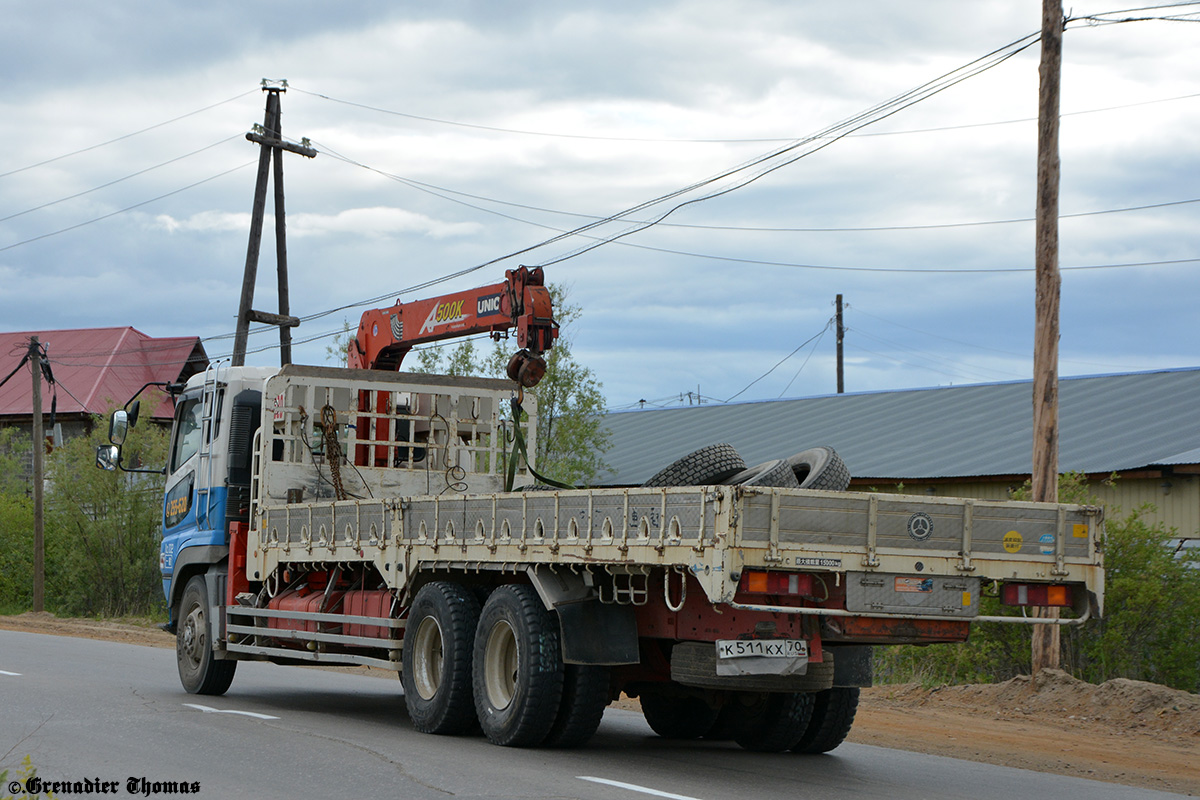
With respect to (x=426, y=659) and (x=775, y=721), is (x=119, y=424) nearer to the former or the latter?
(x=426, y=659)

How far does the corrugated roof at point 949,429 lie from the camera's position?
2328cm

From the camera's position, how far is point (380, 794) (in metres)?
7.85

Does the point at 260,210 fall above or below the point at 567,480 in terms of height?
above

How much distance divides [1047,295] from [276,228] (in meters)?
17.5

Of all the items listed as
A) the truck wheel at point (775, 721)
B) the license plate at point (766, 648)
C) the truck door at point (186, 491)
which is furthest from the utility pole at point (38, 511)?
the license plate at point (766, 648)

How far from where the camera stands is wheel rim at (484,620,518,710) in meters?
10.0

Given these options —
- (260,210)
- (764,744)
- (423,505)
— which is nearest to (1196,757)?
(764,744)

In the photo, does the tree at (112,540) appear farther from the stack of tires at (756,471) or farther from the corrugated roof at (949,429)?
the stack of tires at (756,471)

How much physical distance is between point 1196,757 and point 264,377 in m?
9.31

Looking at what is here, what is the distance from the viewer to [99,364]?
2114 inches

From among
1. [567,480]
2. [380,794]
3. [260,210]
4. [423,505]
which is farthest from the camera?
[567,480]

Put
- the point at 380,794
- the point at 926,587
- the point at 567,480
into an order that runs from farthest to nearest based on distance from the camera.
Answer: the point at 567,480 → the point at 926,587 → the point at 380,794

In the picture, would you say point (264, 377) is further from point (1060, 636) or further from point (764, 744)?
point (1060, 636)

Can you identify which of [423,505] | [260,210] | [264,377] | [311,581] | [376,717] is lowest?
[376,717]
